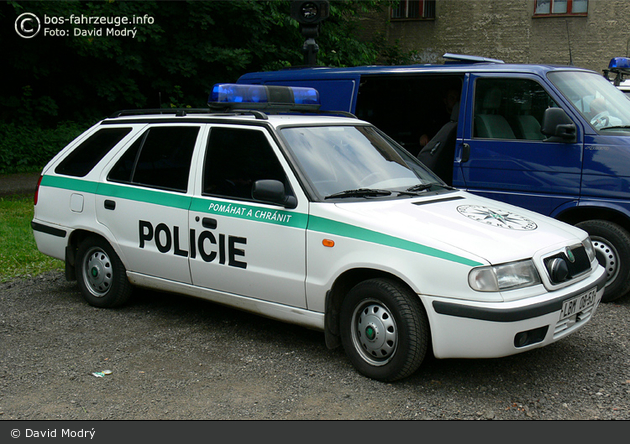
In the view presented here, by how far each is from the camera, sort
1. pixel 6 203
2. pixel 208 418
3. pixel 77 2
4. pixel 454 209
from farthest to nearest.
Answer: pixel 77 2
pixel 6 203
pixel 454 209
pixel 208 418

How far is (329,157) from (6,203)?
8.70 m

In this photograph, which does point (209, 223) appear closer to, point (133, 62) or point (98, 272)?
point (98, 272)

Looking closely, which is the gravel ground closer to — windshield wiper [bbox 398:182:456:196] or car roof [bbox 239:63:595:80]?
windshield wiper [bbox 398:182:456:196]

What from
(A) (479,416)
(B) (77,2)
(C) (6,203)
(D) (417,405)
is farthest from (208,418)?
(B) (77,2)

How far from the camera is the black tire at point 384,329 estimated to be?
4000mm

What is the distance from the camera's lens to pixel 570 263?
4.23 metres

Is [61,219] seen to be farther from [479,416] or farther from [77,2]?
[77,2]

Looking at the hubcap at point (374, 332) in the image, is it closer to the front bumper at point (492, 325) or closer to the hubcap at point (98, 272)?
the front bumper at point (492, 325)

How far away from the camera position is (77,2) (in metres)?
13.6

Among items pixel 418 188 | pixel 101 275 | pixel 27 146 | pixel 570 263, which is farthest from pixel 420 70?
pixel 27 146

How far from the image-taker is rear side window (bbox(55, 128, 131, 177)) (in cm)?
585

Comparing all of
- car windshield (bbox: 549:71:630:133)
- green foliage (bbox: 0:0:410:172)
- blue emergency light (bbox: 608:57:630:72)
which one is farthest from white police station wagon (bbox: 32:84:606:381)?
green foliage (bbox: 0:0:410:172)

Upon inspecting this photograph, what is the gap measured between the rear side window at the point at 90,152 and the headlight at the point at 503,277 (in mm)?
3397

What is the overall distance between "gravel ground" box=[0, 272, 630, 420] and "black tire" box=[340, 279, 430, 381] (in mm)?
138
